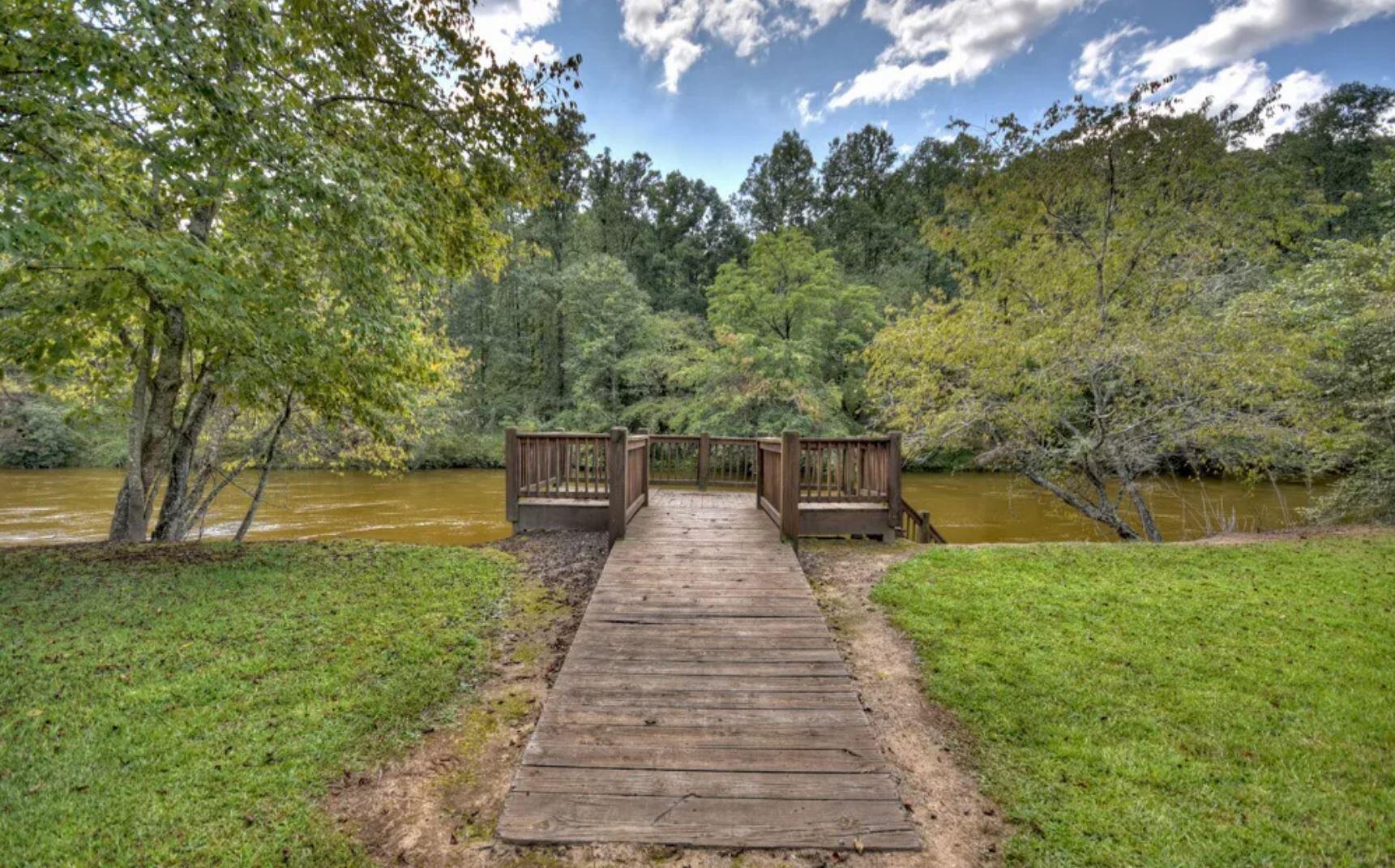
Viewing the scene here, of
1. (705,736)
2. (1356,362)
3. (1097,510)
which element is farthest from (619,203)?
(705,736)

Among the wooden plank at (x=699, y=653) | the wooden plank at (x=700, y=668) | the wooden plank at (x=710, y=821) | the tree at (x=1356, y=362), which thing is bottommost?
the wooden plank at (x=710, y=821)

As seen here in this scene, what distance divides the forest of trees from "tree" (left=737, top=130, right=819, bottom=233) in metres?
15.8

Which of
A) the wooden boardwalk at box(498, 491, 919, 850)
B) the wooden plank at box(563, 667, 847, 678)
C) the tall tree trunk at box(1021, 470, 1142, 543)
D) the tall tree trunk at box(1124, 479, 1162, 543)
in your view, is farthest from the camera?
the tall tree trunk at box(1021, 470, 1142, 543)

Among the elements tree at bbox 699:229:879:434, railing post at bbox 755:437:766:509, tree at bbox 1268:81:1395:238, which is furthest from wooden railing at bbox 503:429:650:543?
tree at bbox 1268:81:1395:238

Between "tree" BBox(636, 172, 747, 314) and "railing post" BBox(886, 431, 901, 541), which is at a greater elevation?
"tree" BBox(636, 172, 747, 314)

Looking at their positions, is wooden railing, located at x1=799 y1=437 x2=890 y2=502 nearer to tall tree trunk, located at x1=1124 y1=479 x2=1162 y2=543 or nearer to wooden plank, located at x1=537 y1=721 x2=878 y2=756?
wooden plank, located at x1=537 y1=721 x2=878 y2=756

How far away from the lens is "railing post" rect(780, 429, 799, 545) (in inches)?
223

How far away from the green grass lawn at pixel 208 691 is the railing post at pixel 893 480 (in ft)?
14.3

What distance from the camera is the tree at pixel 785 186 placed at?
95.6 feet

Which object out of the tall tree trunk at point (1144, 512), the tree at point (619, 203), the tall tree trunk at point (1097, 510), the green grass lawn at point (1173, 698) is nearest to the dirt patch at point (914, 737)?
the green grass lawn at point (1173, 698)

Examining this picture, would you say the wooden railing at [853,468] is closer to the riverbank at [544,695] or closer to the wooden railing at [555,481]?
the riverbank at [544,695]

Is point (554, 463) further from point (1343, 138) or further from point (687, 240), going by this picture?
point (1343, 138)

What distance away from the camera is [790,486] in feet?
18.7

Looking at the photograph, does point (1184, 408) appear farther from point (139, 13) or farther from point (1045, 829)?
point (139, 13)
